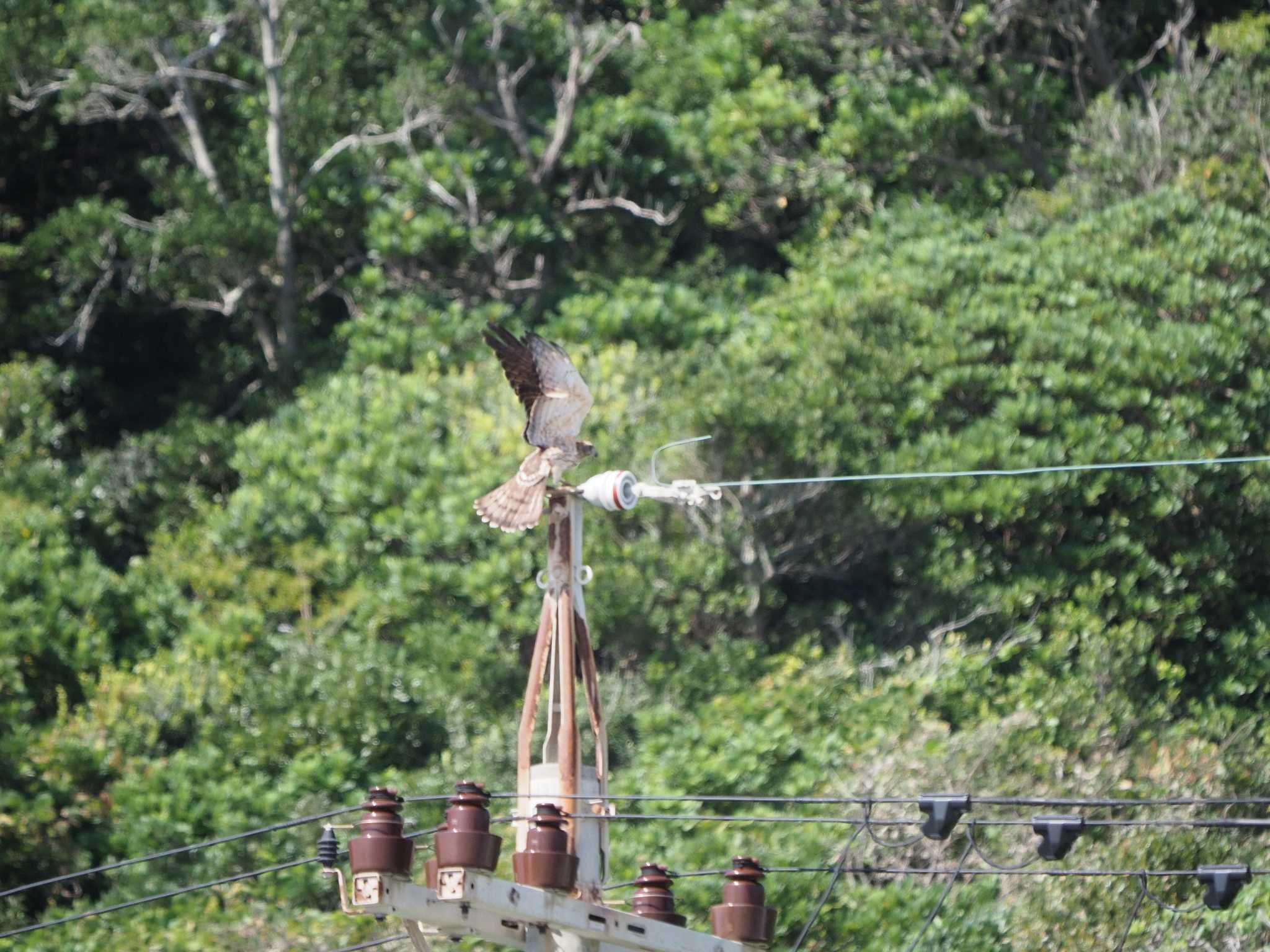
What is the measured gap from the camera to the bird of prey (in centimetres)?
1076

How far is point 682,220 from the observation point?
24.6 meters

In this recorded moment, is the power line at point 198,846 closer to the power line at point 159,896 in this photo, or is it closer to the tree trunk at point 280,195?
the power line at point 159,896

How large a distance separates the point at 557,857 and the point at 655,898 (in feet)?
4.94

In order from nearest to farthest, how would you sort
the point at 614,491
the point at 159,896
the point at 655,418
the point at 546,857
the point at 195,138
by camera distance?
the point at 546,857 < the point at 614,491 < the point at 159,896 < the point at 655,418 < the point at 195,138

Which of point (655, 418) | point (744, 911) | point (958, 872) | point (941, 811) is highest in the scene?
point (655, 418)

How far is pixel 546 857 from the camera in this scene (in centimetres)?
959

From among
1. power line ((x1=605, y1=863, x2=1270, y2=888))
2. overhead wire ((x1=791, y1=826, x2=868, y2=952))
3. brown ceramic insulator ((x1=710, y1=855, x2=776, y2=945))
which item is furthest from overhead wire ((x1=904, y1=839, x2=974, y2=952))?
brown ceramic insulator ((x1=710, y1=855, x2=776, y2=945))

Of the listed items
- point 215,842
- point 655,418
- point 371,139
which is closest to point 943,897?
point 215,842

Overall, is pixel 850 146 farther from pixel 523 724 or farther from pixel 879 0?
pixel 523 724

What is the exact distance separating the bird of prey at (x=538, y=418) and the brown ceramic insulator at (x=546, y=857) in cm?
161

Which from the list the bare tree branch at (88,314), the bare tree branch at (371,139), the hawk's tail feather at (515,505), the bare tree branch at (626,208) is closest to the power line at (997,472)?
the hawk's tail feather at (515,505)

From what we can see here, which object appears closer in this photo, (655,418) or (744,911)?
(744,911)

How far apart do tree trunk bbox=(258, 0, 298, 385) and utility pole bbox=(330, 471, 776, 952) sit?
1355 centimetres

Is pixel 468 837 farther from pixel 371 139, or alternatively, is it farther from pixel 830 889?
pixel 371 139
